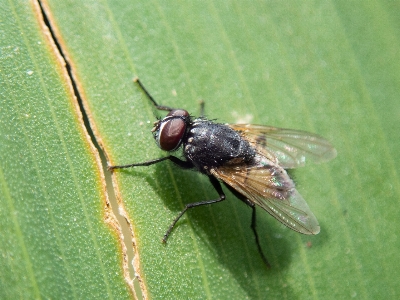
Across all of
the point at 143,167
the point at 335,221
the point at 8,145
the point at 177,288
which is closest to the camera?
the point at 8,145

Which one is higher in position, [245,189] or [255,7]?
[255,7]

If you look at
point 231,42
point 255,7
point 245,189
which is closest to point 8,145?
point 245,189

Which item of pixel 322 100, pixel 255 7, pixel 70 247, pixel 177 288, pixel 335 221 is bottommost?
pixel 177 288

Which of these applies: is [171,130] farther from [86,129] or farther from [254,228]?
[254,228]

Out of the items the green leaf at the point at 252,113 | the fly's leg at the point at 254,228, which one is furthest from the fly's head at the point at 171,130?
the fly's leg at the point at 254,228

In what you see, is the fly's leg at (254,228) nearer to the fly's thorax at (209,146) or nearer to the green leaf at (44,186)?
the fly's thorax at (209,146)

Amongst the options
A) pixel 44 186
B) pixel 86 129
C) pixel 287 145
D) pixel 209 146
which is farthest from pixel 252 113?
pixel 44 186

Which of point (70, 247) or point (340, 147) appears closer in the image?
point (70, 247)

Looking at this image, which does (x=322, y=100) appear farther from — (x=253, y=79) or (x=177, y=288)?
(x=177, y=288)
